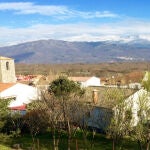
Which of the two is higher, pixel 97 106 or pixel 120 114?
pixel 120 114

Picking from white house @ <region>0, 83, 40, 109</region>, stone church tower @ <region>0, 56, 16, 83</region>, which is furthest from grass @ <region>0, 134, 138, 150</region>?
stone church tower @ <region>0, 56, 16, 83</region>

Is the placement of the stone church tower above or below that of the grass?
above

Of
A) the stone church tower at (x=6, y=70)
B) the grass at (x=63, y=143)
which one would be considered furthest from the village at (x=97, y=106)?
the grass at (x=63, y=143)

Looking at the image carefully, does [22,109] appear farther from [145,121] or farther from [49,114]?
[145,121]

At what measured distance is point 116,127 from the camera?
30953 millimetres

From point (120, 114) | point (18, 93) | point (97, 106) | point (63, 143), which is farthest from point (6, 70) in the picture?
point (120, 114)

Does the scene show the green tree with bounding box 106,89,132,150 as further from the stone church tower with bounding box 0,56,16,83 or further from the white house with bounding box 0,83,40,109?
the stone church tower with bounding box 0,56,16,83

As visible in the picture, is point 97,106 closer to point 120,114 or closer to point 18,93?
point 120,114

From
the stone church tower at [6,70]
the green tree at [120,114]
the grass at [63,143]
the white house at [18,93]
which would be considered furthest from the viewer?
the stone church tower at [6,70]

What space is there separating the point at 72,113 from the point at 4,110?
24.0ft

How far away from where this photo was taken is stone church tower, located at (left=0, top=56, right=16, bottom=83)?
264 ft

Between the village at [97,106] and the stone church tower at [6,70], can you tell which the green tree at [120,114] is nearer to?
the village at [97,106]

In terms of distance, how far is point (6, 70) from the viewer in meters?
81.2

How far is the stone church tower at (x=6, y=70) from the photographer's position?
80500mm
